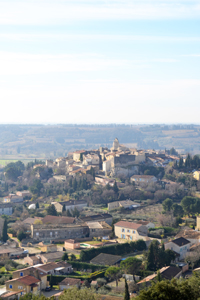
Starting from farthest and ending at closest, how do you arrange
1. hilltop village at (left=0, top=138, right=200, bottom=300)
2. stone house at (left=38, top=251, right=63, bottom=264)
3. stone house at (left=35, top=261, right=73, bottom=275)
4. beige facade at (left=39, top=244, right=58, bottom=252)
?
1. beige facade at (left=39, top=244, right=58, bottom=252)
2. stone house at (left=38, top=251, right=63, bottom=264)
3. stone house at (left=35, top=261, right=73, bottom=275)
4. hilltop village at (left=0, top=138, right=200, bottom=300)

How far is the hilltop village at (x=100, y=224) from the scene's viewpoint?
2897 cm

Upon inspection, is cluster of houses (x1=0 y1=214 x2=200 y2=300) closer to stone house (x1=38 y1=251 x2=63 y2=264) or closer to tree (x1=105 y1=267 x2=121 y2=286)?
stone house (x1=38 y1=251 x2=63 y2=264)

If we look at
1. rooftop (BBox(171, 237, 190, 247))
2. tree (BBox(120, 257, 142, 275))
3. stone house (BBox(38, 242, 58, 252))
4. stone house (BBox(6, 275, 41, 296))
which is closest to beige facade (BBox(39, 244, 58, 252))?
stone house (BBox(38, 242, 58, 252))

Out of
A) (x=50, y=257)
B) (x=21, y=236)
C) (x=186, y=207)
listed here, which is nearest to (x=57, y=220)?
(x=21, y=236)

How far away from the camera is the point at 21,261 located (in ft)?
110

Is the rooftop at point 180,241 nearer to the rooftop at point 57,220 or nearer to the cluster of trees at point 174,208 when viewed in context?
the cluster of trees at point 174,208

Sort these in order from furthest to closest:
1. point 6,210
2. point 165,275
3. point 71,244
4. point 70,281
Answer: point 6,210, point 71,244, point 165,275, point 70,281

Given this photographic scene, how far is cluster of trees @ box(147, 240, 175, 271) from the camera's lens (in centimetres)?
3097

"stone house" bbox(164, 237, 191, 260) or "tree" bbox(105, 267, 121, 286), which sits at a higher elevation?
"stone house" bbox(164, 237, 191, 260)

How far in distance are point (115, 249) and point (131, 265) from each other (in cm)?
501

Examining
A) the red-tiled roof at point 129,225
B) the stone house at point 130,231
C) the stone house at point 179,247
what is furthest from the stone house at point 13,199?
the stone house at point 179,247

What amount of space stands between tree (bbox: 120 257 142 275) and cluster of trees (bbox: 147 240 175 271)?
0.82m

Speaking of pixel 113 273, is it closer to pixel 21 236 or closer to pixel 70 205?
pixel 21 236

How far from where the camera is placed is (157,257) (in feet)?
103
